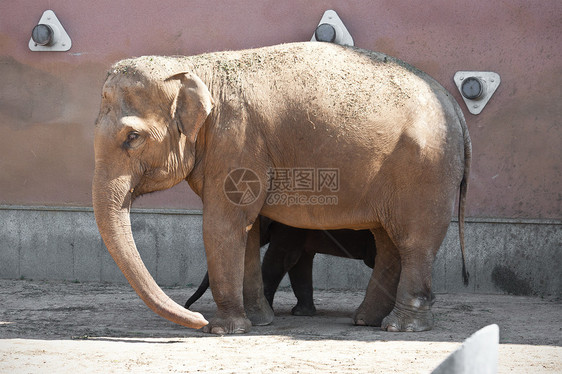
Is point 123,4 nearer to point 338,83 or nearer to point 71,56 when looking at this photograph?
point 71,56

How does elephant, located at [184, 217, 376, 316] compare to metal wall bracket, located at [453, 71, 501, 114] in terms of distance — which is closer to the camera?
elephant, located at [184, 217, 376, 316]

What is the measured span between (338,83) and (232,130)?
0.87 metres

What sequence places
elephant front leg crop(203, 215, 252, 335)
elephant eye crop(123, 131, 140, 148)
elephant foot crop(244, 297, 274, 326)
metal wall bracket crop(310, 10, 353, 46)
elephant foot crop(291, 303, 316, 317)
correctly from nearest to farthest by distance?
elephant eye crop(123, 131, 140, 148) < elephant front leg crop(203, 215, 252, 335) < elephant foot crop(244, 297, 274, 326) < elephant foot crop(291, 303, 316, 317) < metal wall bracket crop(310, 10, 353, 46)

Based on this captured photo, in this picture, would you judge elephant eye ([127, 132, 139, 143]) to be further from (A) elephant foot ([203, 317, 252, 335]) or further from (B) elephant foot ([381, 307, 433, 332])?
(B) elephant foot ([381, 307, 433, 332])

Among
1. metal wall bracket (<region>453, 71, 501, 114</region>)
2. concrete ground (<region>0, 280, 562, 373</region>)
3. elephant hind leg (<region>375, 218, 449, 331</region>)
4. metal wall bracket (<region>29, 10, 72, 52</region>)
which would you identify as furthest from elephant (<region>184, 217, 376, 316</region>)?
metal wall bracket (<region>29, 10, 72, 52</region>)

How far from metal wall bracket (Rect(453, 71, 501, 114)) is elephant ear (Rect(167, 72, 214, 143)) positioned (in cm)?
351

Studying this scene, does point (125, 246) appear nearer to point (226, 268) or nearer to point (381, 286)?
point (226, 268)

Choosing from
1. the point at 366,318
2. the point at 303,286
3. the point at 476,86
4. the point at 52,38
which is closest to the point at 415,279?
the point at 366,318

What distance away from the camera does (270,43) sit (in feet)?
31.2

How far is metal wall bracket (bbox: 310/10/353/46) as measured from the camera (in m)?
9.21

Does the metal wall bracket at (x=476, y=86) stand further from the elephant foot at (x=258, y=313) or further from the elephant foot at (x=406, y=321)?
the elephant foot at (x=258, y=313)

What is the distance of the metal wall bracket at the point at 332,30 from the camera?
30.2ft

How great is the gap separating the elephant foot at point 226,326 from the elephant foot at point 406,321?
3.53 ft

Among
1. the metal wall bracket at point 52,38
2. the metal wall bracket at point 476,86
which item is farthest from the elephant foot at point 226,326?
the metal wall bracket at point 52,38
